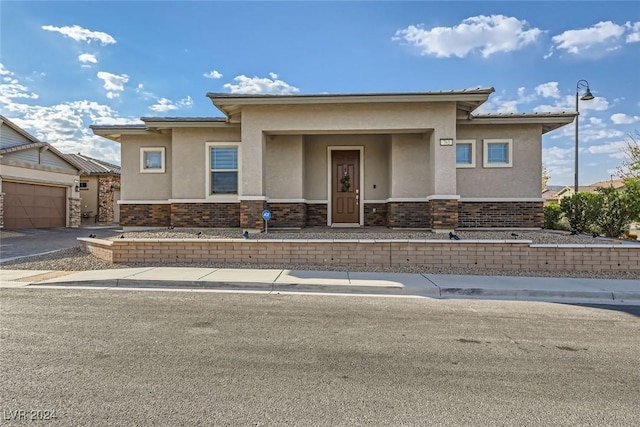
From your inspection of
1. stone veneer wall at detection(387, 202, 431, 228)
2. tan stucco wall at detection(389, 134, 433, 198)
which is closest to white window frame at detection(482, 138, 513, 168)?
tan stucco wall at detection(389, 134, 433, 198)

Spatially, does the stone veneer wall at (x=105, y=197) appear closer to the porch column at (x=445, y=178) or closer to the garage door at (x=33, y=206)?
the garage door at (x=33, y=206)

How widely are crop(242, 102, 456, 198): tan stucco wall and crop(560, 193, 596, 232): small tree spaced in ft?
18.6

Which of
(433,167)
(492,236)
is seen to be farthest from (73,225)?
(492,236)

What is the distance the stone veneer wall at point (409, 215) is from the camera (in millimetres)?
11953

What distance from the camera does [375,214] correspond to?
12.8 metres

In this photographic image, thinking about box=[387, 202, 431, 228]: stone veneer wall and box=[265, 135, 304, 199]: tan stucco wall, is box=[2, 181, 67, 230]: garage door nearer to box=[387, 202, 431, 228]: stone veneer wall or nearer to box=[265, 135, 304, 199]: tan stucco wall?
box=[265, 135, 304, 199]: tan stucco wall

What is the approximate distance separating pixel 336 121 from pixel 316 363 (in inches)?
322

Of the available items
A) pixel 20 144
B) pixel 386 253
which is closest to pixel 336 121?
pixel 386 253

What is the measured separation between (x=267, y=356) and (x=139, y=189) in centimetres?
1154

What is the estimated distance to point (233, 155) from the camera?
12.6 metres

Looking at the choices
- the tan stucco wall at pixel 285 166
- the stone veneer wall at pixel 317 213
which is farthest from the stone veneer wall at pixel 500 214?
the tan stucco wall at pixel 285 166

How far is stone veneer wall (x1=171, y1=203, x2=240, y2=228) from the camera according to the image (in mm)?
12656

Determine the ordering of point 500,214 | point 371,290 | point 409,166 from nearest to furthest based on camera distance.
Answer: point 371,290, point 409,166, point 500,214

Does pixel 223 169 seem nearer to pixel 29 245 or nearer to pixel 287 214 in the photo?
pixel 287 214
